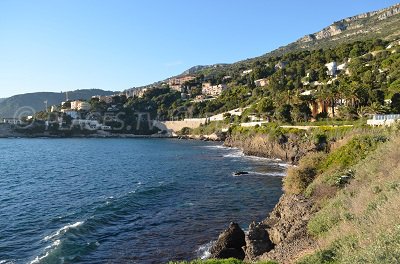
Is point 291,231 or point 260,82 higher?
point 260,82

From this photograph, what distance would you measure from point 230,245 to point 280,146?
159ft

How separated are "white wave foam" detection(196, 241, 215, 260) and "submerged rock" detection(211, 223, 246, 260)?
0.35 meters

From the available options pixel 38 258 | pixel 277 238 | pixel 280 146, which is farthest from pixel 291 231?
pixel 280 146

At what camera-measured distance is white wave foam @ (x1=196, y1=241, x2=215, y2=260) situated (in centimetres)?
2149

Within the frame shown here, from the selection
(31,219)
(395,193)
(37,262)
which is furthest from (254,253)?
(31,219)

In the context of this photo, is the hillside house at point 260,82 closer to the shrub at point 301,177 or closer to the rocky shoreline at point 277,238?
the shrub at point 301,177

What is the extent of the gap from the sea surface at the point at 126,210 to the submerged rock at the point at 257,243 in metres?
3.21

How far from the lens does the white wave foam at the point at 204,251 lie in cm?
2149

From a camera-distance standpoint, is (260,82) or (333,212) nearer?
(333,212)

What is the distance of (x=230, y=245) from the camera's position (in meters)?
21.8

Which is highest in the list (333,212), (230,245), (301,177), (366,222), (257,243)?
(366,222)

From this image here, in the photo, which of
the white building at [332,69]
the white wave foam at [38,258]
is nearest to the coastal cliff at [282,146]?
the white wave foam at [38,258]

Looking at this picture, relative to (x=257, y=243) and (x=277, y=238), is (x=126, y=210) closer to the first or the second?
(x=257, y=243)

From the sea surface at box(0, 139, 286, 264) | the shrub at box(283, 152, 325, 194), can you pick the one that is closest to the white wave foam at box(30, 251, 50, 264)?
the sea surface at box(0, 139, 286, 264)
